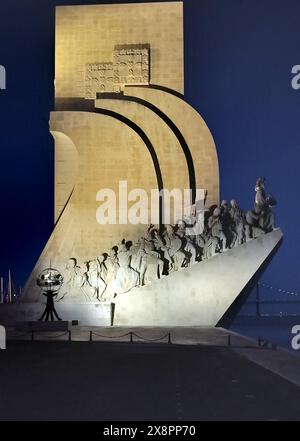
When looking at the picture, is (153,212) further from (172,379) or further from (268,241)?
(172,379)

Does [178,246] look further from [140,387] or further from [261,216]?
[140,387]

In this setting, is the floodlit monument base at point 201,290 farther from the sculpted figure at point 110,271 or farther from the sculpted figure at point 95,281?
the sculpted figure at point 95,281

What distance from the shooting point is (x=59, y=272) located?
15680 mm

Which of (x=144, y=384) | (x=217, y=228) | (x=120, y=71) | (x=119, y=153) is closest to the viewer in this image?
(x=144, y=384)

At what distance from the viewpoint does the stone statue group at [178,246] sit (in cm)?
1402

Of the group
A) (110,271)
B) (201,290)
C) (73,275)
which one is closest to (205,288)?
(201,290)

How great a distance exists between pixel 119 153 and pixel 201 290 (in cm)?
A: 444

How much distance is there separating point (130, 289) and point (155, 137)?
417cm

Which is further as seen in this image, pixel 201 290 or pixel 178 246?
pixel 178 246

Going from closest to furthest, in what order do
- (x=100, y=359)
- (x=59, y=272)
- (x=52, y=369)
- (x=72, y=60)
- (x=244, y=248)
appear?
(x=52, y=369), (x=100, y=359), (x=244, y=248), (x=59, y=272), (x=72, y=60)

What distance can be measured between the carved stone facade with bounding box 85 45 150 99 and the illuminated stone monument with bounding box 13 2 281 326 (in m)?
0.03

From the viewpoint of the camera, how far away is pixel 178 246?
1419 cm
